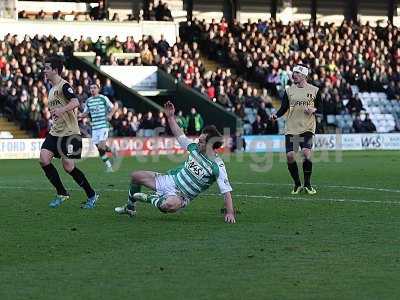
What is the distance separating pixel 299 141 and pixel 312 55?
27785 millimetres

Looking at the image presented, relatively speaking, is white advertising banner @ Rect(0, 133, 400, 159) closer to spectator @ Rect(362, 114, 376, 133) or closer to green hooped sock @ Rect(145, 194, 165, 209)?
spectator @ Rect(362, 114, 376, 133)

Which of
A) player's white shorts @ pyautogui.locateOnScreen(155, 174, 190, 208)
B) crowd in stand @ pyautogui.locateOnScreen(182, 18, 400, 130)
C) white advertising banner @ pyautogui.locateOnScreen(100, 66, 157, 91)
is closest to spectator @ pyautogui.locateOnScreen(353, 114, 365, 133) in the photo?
crowd in stand @ pyautogui.locateOnScreen(182, 18, 400, 130)

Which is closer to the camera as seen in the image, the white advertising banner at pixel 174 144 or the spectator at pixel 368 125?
the white advertising banner at pixel 174 144

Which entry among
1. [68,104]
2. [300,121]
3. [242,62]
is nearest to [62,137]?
[68,104]

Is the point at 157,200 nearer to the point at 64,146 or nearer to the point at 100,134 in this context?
the point at 64,146

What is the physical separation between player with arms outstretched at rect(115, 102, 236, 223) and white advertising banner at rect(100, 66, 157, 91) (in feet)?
89.8

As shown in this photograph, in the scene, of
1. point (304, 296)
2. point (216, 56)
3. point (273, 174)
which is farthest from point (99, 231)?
point (216, 56)

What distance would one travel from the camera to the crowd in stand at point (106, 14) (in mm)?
44281

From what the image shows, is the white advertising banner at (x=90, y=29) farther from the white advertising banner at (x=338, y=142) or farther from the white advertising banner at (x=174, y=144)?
the white advertising banner at (x=338, y=142)

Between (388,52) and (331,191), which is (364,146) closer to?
(388,52)

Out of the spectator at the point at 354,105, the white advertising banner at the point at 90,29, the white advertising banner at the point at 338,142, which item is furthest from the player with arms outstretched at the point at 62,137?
the spectator at the point at 354,105

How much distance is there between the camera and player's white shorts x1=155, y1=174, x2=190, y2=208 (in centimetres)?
1397

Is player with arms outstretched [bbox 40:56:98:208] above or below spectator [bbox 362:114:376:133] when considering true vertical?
above

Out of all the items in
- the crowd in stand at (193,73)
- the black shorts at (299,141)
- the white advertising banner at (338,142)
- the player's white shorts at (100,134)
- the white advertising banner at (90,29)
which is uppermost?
the black shorts at (299,141)
